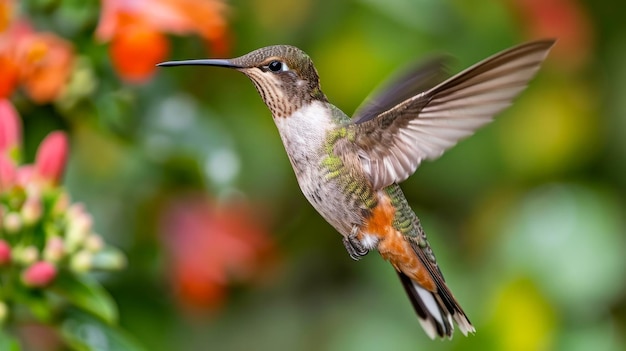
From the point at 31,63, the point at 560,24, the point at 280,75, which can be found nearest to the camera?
the point at 280,75

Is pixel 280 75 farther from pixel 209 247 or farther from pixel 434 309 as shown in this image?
pixel 209 247

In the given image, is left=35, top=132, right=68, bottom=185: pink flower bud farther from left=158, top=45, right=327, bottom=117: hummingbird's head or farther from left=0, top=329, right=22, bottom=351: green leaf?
left=158, top=45, right=327, bottom=117: hummingbird's head

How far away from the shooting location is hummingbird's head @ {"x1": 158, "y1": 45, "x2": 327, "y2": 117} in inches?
52.1

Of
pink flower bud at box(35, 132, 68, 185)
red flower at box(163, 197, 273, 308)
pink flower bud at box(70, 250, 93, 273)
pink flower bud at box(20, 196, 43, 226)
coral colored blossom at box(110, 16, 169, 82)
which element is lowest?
red flower at box(163, 197, 273, 308)

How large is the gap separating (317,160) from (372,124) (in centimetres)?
12

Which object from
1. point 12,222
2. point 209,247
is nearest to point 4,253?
point 12,222

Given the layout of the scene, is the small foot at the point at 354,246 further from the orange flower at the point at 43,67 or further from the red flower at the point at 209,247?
the red flower at the point at 209,247

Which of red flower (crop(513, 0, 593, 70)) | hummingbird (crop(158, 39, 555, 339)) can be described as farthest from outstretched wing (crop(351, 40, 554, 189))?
red flower (crop(513, 0, 593, 70))

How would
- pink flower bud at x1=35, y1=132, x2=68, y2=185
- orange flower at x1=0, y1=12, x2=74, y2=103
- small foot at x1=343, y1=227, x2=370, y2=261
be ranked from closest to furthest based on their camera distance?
small foot at x1=343, y1=227, x2=370, y2=261
pink flower bud at x1=35, y1=132, x2=68, y2=185
orange flower at x1=0, y1=12, x2=74, y2=103

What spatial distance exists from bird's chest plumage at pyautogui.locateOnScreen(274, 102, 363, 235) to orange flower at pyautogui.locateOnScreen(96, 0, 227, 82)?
612 millimetres

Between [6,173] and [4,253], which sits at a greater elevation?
[6,173]

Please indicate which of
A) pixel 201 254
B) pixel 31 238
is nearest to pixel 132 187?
pixel 201 254

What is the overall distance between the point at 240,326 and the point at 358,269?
0.45 meters

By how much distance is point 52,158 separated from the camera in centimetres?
Answer: 174
